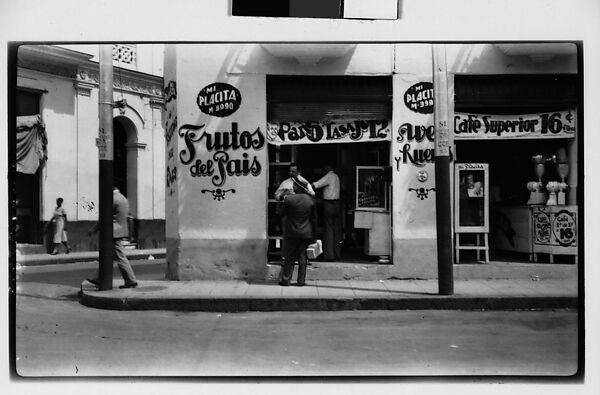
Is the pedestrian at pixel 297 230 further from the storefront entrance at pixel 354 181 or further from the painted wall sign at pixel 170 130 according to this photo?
the painted wall sign at pixel 170 130

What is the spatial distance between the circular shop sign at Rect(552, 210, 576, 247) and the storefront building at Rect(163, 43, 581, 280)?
100mm

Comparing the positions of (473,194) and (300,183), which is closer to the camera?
(300,183)

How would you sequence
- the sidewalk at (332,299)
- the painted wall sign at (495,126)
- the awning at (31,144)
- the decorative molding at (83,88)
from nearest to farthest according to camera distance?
the awning at (31,144), the sidewalk at (332,299), the decorative molding at (83,88), the painted wall sign at (495,126)

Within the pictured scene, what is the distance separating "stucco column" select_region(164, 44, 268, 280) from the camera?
29.3ft

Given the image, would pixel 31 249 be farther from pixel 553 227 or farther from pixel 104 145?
pixel 553 227

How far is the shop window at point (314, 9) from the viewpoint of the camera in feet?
19.9

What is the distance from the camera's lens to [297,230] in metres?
8.49

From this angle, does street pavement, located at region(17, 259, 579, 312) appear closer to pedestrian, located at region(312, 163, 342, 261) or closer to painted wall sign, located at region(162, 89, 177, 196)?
pedestrian, located at region(312, 163, 342, 261)

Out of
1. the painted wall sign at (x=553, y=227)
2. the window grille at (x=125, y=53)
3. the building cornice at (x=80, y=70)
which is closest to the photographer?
the building cornice at (x=80, y=70)

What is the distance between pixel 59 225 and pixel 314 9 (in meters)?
3.72

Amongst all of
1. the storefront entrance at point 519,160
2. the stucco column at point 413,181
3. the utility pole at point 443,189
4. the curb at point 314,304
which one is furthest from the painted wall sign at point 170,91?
the storefront entrance at point 519,160

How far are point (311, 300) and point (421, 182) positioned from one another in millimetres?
2523

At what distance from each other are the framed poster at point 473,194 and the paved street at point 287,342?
2012 millimetres

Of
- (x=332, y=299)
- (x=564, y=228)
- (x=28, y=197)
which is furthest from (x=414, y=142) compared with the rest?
(x=28, y=197)
